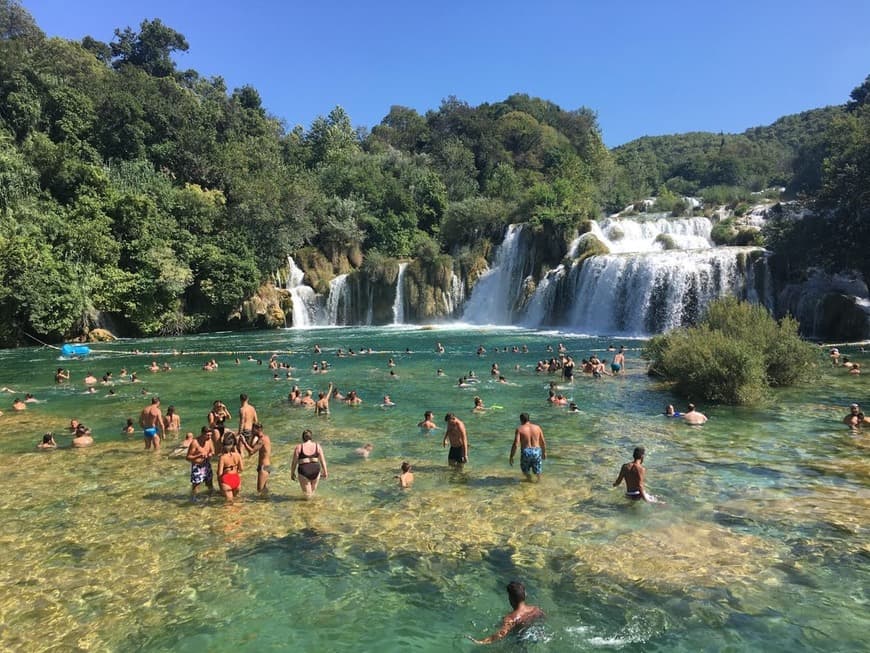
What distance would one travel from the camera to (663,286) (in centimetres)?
3666

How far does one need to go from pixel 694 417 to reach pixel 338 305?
4179cm

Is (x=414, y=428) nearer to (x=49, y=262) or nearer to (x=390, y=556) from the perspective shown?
(x=390, y=556)

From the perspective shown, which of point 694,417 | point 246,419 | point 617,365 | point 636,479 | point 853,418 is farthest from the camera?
point 617,365

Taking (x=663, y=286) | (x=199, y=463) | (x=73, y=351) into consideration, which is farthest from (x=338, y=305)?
(x=199, y=463)

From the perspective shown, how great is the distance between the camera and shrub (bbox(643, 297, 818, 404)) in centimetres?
1778

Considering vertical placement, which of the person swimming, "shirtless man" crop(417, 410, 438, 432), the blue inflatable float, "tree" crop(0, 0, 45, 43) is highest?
"tree" crop(0, 0, 45, 43)

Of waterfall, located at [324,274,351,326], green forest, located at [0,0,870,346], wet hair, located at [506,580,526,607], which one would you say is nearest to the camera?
wet hair, located at [506,580,526,607]

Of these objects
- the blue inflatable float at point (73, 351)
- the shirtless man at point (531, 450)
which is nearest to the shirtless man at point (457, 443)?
the shirtless man at point (531, 450)

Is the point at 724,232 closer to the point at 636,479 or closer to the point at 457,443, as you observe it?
the point at 457,443

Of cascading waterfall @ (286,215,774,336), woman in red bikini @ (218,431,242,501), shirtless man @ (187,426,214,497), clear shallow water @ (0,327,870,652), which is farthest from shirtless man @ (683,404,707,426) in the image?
cascading waterfall @ (286,215,774,336)

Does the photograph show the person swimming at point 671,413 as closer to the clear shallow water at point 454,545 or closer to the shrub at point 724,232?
the clear shallow water at point 454,545

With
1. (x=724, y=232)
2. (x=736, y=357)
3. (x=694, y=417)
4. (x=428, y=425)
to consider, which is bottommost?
(x=428, y=425)

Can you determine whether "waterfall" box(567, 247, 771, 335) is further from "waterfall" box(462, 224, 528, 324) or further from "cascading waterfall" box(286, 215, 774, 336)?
"waterfall" box(462, 224, 528, 324)

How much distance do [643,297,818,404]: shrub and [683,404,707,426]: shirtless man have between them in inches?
95.4
